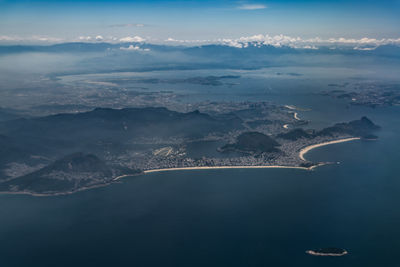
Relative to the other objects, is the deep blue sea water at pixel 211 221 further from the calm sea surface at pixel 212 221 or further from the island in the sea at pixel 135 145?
the island in the sea at pixel 135 145

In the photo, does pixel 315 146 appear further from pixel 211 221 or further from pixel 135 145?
pixel 211 221

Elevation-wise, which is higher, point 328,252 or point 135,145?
point 135,145

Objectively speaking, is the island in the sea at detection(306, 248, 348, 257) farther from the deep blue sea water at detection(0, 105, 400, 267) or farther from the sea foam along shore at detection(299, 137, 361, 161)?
the sea foam along shore at detection(299, 137, 361, 161)

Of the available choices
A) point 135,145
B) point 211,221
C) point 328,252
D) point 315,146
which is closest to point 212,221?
point 211,221

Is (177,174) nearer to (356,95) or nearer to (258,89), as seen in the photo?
(356,95)

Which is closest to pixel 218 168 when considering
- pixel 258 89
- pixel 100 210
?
pixel 100 210

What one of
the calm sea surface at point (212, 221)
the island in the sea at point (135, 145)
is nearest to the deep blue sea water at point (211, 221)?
the calm sea surface at point (212, 221)

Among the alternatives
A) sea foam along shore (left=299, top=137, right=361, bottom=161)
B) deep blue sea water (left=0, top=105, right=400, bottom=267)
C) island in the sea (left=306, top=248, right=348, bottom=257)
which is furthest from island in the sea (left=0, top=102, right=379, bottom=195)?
island in the sea (left=306, top=248, right=348, bottom=257)
